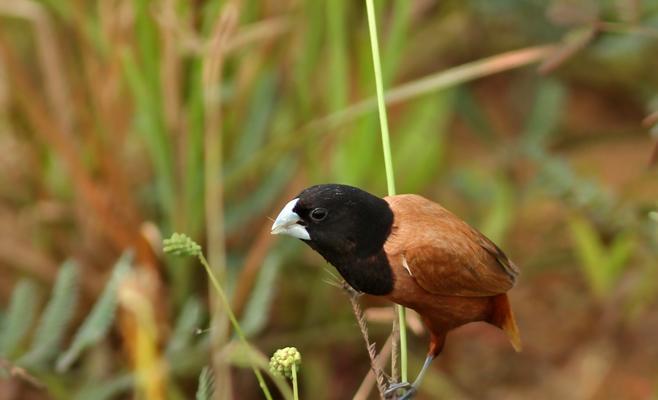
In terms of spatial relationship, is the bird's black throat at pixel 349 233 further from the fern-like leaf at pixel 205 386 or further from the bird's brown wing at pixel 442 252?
the fern-like leaf at pixel 205 386

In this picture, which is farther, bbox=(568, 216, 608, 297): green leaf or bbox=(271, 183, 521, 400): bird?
bbox=(568, 216, 608, 297): green leaf

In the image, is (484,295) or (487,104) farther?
(487,104)

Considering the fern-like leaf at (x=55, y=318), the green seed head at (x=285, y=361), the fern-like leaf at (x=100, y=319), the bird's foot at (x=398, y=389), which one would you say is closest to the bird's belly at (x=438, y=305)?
the bird's foot at (x=398, y=389)

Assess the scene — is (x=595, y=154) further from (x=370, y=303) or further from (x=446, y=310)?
(x=446, y=310)

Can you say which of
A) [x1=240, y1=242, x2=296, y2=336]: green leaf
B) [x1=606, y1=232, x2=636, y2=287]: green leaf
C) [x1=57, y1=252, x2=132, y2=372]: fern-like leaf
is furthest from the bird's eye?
[x1=606, y1=232, x2=636, y2=287]: green leaf

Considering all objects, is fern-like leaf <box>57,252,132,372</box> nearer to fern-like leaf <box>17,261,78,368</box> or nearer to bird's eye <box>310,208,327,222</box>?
fern-like leaf <box>17,261,78,368</box>

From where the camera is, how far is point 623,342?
3443 millimetres

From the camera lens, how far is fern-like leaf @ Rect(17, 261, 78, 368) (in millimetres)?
2346

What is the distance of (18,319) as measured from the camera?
2.53 metres

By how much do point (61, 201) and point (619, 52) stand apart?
5.55ft

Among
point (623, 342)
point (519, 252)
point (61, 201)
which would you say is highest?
point (61, 201)

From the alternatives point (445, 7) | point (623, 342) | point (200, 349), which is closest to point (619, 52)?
point (445, 7)

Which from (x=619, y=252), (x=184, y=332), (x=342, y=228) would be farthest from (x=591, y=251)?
(x=342, y=228)

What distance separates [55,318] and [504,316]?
1032 millimetres
